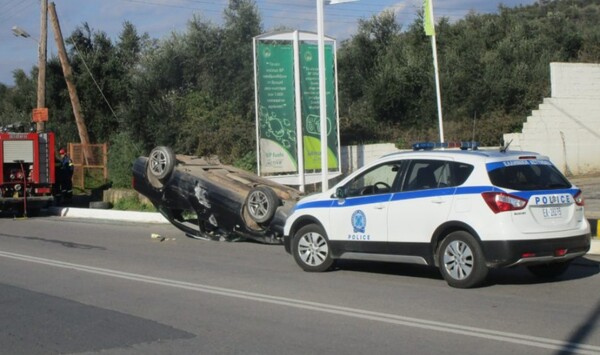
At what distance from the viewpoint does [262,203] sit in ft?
47.5

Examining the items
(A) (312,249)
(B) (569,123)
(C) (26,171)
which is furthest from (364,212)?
(C) (26,171)

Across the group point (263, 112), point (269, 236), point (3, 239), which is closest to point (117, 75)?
point (263, 112)

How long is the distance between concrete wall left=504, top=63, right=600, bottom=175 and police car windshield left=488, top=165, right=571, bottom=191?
13123mm

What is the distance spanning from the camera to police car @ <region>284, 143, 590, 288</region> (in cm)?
928

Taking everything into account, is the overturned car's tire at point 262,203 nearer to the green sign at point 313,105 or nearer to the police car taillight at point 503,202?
the police car taillight at point 503,202

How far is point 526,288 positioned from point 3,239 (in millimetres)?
12212

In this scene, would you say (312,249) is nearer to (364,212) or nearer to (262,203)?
(364,212)

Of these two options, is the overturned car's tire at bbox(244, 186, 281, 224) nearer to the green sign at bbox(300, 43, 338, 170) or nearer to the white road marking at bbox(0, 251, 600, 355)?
the white road marking at bbox(0, 251, 600, 355)

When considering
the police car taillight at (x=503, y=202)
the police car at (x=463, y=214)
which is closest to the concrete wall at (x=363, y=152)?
the police car at (x=463, y=214)

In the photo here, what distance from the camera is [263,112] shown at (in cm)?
2067

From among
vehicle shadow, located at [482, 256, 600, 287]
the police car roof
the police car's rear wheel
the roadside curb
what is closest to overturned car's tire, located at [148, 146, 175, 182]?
the roadside curb

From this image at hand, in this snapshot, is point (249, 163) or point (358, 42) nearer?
point (249, 163)

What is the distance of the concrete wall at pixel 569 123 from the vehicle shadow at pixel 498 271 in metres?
11.4

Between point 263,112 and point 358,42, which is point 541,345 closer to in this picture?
point 263,112
